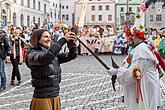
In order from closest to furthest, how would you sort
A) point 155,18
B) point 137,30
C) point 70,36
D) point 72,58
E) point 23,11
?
point 70,36
point 72,58
point 137,30
point 23,11
point 155,18

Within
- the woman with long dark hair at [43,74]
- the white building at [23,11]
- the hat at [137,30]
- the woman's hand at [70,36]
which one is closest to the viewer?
the woman's hand at [70,36]

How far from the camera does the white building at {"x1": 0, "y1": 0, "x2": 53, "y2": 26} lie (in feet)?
189

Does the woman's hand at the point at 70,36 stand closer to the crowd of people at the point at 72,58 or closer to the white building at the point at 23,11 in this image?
the crowd of people at the point at 72,58

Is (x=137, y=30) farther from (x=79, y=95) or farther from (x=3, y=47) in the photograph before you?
(x=3, y=47)

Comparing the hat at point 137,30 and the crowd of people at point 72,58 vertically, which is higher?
the hat at point 137,30

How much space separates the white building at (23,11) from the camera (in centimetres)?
5769

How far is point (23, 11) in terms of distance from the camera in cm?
6831

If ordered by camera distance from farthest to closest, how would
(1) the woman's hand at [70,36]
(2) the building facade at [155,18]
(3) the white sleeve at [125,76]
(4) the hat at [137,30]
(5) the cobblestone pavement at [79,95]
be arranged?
1. (2) the building facade at [155,18]
2. (5) the cobblestone pavement at [79,95]
3. (4) the hat at [137,30]
4. (3) the white sleeve at [125,76]
5. (1) the woman's hand at [70,36]

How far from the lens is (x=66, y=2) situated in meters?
118

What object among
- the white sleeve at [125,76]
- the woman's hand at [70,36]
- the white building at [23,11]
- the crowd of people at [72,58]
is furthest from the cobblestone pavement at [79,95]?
the white building at [23,11]

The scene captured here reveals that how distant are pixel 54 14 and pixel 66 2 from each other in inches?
879

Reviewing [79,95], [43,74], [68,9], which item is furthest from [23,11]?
[43,74]

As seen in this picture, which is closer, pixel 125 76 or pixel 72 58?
pixel 72 58

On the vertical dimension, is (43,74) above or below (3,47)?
below
